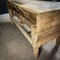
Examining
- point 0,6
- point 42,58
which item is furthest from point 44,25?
point 0,6

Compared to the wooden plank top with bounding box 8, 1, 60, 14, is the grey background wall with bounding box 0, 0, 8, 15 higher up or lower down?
lower down

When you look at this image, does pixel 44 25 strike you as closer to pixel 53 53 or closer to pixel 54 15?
pixel 54 15

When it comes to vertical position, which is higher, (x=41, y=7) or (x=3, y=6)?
(x=41, y=7)

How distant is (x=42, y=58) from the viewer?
1.03 m

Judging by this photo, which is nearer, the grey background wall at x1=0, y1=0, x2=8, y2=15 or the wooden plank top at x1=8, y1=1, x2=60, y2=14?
the wooden plank top at x1=8, y1=1, x2=60, y2=14

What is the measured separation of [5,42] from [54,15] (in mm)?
783

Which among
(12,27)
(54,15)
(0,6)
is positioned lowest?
(12,27)

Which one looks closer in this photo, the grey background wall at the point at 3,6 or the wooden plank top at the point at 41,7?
the wooden plank top at the point at 41,7

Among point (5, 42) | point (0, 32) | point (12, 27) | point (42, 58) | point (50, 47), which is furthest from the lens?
point (12, 27)

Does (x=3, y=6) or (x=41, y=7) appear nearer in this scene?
(x=41, y=7)

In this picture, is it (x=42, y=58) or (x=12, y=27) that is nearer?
(x=42, y=58)

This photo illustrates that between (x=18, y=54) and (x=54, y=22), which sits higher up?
(x=54, y=22)

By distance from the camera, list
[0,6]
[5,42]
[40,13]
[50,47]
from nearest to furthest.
Answer: [40,13], [50,47], [5,42], [0,6]

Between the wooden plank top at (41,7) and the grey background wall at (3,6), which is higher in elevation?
the wooden plank top at (41,7)
